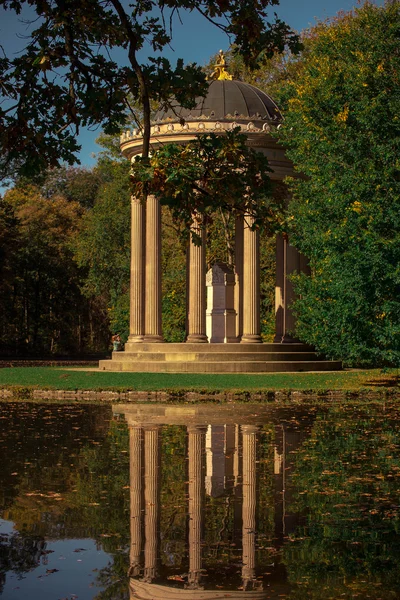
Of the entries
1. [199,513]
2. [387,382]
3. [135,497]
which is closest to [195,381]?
[387,382]

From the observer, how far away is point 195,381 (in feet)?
133

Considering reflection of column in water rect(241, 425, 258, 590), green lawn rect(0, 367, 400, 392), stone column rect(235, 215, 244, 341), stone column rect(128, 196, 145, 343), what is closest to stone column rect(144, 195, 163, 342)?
stone column rect(128, 196, 145, 343)

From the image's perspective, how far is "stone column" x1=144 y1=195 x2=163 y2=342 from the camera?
55469mm

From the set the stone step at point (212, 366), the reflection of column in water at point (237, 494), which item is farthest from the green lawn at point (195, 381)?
the reflection of column in water at point (237, 494)

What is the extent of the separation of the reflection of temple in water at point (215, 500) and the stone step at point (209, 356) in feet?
84.0

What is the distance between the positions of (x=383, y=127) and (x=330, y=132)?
263 centimetres

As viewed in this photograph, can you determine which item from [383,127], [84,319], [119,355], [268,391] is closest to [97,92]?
[268,391]

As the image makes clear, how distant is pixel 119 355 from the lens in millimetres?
54781

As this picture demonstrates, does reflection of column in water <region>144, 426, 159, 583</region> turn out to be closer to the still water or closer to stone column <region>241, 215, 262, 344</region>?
the still water

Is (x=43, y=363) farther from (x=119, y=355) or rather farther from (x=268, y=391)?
(x=268, y=391)

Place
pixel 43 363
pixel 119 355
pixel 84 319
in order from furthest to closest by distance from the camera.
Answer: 1. pixel 84 319
2. pixel 43 363
3. pixel 119 355

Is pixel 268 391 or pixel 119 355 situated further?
pixel 119 355

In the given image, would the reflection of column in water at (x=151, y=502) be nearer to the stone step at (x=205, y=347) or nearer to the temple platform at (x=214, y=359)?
the temple platform at (x=214, y=359)

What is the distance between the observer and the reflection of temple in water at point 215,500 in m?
9.15
